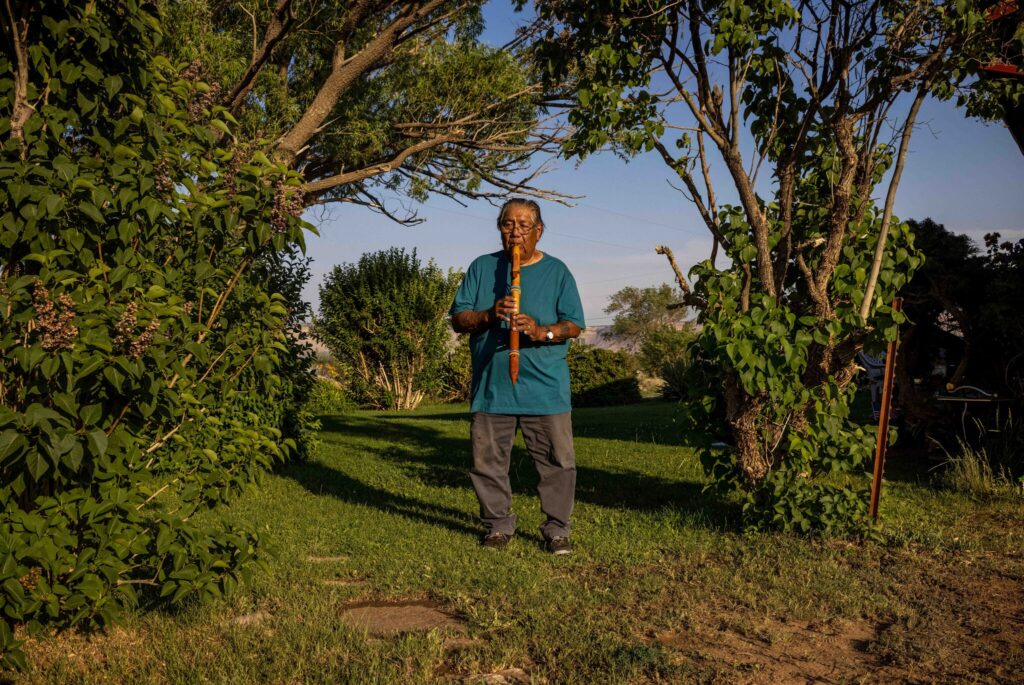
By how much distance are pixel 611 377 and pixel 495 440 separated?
1596cm

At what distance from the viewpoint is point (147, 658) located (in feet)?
11.5

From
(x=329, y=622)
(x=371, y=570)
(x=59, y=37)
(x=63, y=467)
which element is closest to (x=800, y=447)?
(x=371, y=570)

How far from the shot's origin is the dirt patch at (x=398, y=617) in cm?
389

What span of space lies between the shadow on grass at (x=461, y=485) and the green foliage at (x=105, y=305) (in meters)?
2.68

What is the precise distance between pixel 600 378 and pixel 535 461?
15.8 meters

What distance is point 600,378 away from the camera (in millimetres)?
20969

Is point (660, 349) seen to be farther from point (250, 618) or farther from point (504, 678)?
point (504, 678)

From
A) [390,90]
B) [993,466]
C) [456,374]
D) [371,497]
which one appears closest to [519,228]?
[371,497]

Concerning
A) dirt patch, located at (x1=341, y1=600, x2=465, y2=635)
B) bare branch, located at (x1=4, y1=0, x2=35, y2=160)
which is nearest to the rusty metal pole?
dirt patch, located at (x1=341, y1=600, x2=465, y2=635)

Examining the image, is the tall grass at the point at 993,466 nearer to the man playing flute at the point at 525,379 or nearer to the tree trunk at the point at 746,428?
the tree trunk at the point at 746,428

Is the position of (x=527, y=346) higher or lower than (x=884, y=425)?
higher

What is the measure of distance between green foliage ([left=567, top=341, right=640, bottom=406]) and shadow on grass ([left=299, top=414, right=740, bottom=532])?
29.4 feet

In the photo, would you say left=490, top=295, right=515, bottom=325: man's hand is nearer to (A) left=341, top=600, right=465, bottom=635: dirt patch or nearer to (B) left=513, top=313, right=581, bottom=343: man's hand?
(B) left=513, top=313, right=581, bottom=343: man's hand

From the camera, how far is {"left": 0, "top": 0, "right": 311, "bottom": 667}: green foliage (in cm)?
313
